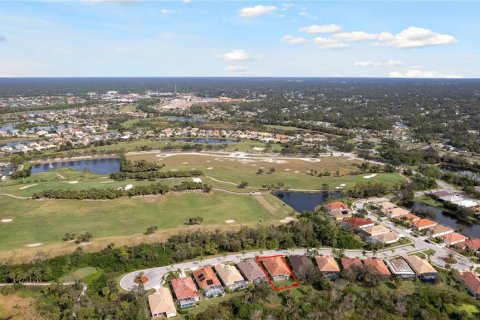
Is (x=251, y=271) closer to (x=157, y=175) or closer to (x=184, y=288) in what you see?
(x=184, y=288)

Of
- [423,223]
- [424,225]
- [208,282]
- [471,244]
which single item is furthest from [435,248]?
[208,282]

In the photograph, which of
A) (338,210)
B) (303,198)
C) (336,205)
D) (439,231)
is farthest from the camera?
(303,198)

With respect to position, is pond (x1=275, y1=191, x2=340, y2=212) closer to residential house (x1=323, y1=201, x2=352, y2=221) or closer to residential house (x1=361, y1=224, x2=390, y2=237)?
residential house (x1=323, y1=201, x2=352, y2=221)

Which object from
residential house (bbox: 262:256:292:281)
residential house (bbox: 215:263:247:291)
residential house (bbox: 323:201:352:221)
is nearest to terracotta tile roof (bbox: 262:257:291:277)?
residential house (bbox: 262:256:292:281)

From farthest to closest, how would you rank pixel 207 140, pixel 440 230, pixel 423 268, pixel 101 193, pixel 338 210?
pixel 207 140 → pixel 101 193 → pixel 338 210 → pixel 440 230 → pixel 423 268

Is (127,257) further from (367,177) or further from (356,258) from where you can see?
(367,177)

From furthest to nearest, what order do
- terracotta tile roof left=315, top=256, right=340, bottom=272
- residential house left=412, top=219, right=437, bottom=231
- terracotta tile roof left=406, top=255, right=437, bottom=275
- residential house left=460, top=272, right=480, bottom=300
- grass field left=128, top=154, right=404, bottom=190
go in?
grass field left=128, top=154, right=404, bottom=190 → residential house left=412, top=219, right=437, bottom=231 → terracotta tile roof left=406, top=255, right=437, bottom=275 → terracotta tile roof left=315, top=256, right=340, bottom=272 → residential house left=460, top=272, right=480, bottom=300
